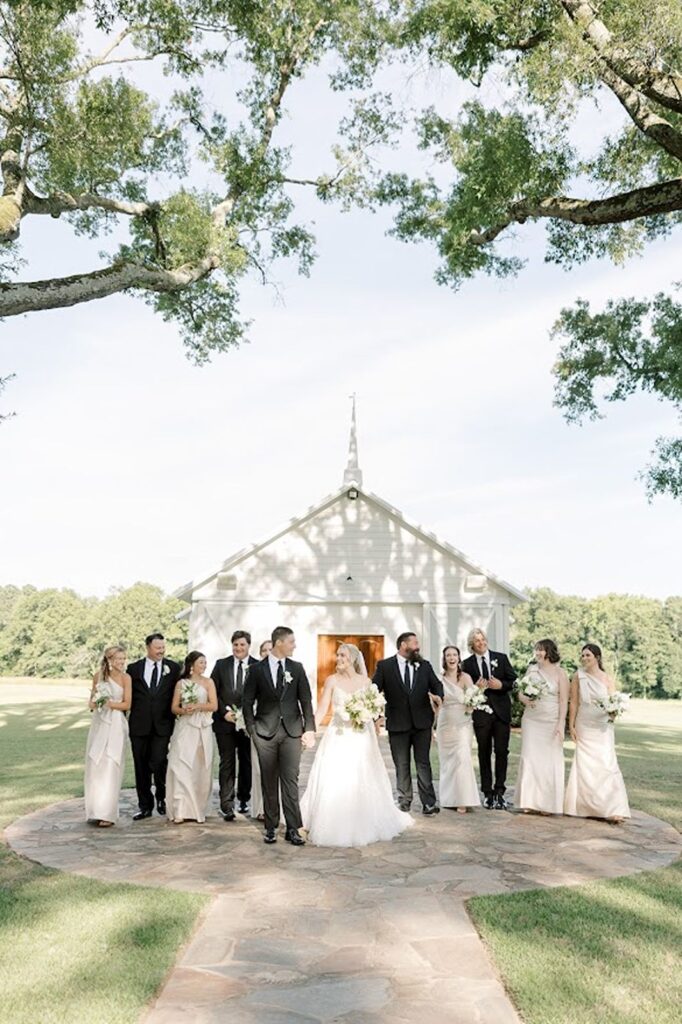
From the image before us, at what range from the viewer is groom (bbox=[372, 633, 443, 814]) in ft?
33.6

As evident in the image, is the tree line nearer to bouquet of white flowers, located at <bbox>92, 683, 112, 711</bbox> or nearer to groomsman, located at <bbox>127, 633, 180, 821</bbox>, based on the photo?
groomsman, located at <bbox>127, 633, 180, 821</bbox>

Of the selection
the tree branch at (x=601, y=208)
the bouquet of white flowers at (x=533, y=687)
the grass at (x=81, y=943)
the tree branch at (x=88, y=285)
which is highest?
the tree branch at (x=601, y=208)

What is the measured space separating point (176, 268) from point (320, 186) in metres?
4.57

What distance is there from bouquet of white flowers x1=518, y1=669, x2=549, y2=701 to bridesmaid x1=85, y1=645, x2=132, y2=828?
478cm

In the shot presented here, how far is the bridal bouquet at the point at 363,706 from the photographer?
9273mm

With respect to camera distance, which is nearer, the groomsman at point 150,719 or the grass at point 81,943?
the grass at point 81,943

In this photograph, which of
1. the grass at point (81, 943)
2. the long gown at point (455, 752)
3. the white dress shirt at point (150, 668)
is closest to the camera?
the grass at point (81, 943)

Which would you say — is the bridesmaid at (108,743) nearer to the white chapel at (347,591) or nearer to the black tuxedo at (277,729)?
the black tuxedo at (277,729)

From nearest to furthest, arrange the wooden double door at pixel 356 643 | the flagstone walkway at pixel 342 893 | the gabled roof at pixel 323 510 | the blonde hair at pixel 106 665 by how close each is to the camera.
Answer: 1. the flagstone walkway at pixel 342 893
2. the blonde hair at pixel 106 665
3. the gabled roof at pixel 323 510
4. the wooden double door at pixel 356 643

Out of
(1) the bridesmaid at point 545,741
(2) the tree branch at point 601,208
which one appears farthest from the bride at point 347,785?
(2) the tree branch at point 601,208

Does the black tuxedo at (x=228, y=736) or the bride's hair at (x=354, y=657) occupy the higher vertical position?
the bride's hair at (x=354, y=657)

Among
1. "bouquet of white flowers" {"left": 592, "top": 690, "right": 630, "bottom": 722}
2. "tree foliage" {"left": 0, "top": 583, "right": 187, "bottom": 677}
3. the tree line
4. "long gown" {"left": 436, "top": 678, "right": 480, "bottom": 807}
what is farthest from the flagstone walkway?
"tree foliage" {"left": 0, "top": 583, "right": 187, "bottom": 677}

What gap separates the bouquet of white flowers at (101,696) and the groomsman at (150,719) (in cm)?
42

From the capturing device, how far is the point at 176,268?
14484 millimetres
